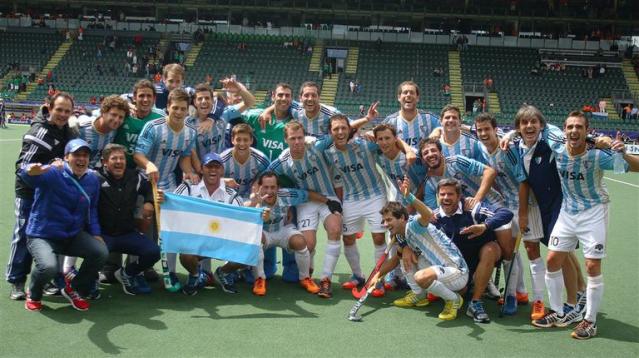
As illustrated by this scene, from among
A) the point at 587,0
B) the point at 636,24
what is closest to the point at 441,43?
the point at 587,0

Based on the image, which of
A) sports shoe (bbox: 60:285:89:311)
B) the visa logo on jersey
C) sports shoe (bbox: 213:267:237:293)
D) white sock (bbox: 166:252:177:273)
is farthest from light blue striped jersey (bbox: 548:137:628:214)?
sports shoe (bbox: 60:285:89:311)

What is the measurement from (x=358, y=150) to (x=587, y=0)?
40.2 m

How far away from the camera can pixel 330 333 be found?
16.8 feet

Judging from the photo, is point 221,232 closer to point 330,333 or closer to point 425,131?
point 330,333

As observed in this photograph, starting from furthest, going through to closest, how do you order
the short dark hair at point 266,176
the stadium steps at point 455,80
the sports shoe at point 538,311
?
the stadium steps at point 455,80, the short dark hair at point 266,176, the sports shoe at point 538,311

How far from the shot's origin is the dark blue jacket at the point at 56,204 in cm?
534

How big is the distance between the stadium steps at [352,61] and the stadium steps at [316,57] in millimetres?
1790

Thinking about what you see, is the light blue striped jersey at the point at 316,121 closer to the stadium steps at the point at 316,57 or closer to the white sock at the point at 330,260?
the white sock at the point at 330,260

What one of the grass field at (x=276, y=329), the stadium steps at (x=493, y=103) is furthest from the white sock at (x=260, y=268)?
the stadium steps at (x=493, y=103)

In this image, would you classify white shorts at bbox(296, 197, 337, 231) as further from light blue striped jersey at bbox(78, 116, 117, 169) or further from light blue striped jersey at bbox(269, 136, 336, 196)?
light blue striped jersey at bbox(78, 116, 117, 169)

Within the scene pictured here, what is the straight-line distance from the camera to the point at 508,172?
6160 millimetres

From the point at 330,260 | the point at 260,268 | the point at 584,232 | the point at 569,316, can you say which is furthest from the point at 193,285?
the point at 584,232

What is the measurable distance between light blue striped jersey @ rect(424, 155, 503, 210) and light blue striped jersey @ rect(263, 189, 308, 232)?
1.38 metres

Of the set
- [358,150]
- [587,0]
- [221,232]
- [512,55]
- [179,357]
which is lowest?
[179,357]
